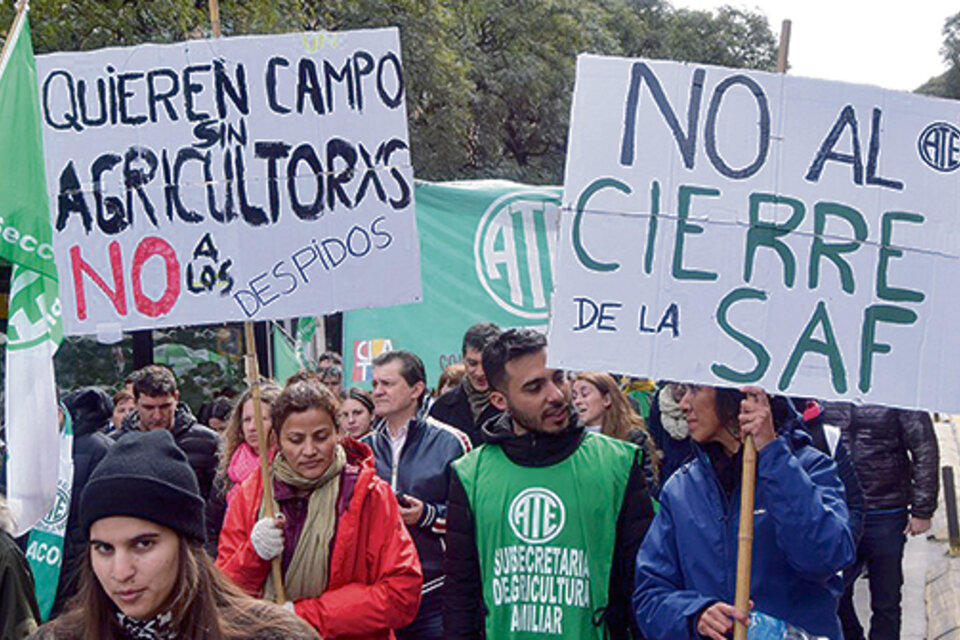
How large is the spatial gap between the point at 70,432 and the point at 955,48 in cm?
7321

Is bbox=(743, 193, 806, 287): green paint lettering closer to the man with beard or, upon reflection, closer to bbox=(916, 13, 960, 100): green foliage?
the man with beard

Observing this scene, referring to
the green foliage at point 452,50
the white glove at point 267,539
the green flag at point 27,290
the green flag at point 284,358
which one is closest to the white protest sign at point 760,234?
the white glove at point 267,539

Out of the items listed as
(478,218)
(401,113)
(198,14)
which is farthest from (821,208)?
(198,14)

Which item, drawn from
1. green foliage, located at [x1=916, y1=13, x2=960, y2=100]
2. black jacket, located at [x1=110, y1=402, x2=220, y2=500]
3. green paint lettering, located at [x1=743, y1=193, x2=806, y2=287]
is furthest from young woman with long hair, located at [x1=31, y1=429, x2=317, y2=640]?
green foliage, located at [x1=916, y1=13, x2=960, y2=100]

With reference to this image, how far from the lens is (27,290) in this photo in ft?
15.3

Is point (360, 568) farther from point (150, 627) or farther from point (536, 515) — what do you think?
point (150, 627)

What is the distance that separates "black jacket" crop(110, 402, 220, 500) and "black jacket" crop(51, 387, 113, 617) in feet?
2.22

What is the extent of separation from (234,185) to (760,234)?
189 centimetres

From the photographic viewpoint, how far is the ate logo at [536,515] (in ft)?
13.3

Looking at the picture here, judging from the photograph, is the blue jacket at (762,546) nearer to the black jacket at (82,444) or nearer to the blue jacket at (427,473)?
A: the blue jacket at (427,473)

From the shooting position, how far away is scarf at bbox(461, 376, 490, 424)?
6.63 meters

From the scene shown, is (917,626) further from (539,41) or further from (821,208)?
(539,41)

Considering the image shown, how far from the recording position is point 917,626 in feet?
29.0

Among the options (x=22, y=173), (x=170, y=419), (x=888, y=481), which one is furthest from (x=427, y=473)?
(x=888, y=481)
